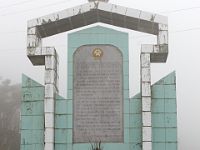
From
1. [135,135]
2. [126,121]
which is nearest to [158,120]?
[135,135]

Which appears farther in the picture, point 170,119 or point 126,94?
point 126,94

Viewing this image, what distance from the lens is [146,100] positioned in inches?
452

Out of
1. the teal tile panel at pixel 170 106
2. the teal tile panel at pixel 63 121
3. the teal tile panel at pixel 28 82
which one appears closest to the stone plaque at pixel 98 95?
the teal tile panel at pixel 63 121

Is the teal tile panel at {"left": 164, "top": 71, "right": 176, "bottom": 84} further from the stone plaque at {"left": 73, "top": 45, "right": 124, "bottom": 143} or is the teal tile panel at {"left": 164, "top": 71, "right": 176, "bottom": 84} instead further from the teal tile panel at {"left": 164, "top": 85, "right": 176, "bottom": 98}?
the stone plaque at {"left": 73, "top": 45, "right": 124, "bottom": 143}

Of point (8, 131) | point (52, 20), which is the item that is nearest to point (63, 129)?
Answer: point (52, 20)

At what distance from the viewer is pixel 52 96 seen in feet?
38.3

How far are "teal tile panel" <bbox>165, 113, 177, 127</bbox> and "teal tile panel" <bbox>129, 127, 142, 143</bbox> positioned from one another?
2.08 feet

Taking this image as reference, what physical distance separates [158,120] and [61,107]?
2.26 metres

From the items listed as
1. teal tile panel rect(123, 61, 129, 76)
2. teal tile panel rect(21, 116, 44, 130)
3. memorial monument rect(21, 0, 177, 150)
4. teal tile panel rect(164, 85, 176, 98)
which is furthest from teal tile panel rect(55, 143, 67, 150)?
teal tile panel rect(164, 85, 176, 98)

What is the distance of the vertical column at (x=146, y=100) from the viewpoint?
11242mm

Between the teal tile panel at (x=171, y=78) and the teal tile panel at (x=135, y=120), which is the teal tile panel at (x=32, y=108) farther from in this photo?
the teal tile panel at (x=171, y=78)

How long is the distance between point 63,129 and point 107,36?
2430mm

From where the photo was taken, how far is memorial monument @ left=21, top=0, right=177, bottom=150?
11570mm

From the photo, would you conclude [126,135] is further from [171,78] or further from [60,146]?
[171,78]
